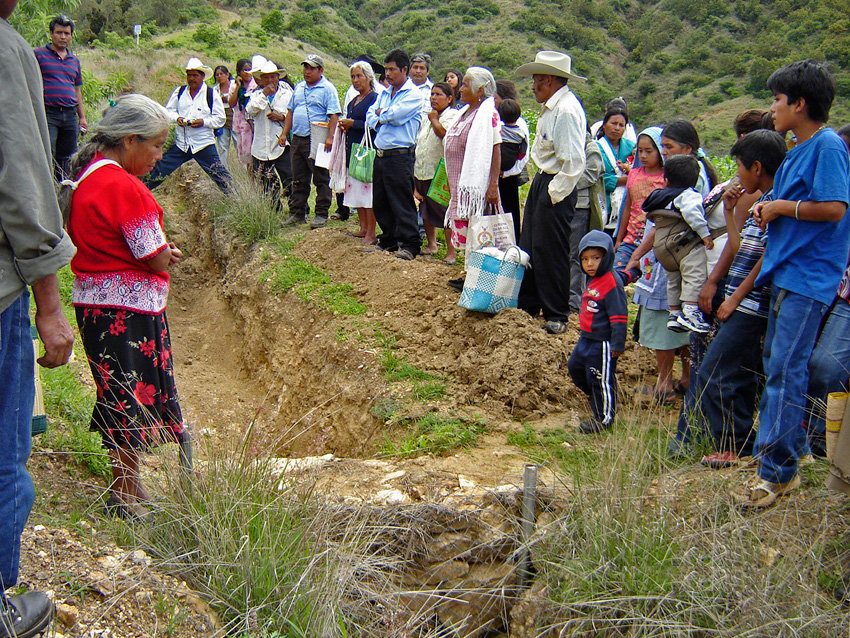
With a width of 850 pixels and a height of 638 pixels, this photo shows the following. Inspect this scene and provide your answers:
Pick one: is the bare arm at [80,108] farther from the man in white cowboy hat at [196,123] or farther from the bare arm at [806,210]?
the bare arm at [806,210]

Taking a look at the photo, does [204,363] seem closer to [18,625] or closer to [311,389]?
[311,389]

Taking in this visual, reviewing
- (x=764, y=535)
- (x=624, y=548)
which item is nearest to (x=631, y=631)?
(x=624, y=548)

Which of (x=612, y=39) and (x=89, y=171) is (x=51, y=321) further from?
(x=612, y=39)

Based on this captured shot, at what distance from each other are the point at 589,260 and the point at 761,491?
1844 mm

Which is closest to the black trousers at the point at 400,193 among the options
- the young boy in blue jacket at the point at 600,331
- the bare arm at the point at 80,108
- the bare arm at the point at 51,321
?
the young boy in blue jacket at the point at 600,331

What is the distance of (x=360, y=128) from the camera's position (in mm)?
8383

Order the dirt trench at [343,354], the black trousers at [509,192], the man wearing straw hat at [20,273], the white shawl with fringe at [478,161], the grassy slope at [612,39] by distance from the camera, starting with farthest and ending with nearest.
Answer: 1. the grassy slope at [612,39]
2. the black trousers at [509,192]
3. the white shawl with fringe at [478,161]
4. the dirt trench at [343,354]
5. the man wearing straw hat at [20,273]

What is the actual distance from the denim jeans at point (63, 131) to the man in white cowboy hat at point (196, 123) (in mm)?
1017

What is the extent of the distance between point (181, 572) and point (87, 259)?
1494 millimetres

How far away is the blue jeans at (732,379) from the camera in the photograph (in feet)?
12.5

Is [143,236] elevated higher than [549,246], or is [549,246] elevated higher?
[143,236]

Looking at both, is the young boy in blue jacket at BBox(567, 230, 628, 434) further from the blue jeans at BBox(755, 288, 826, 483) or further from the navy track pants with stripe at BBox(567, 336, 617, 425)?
the blue jeans at BBox(755, 288, 826, 483)

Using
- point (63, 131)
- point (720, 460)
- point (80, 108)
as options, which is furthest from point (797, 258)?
point (80, 108)

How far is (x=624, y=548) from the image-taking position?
295 cm
